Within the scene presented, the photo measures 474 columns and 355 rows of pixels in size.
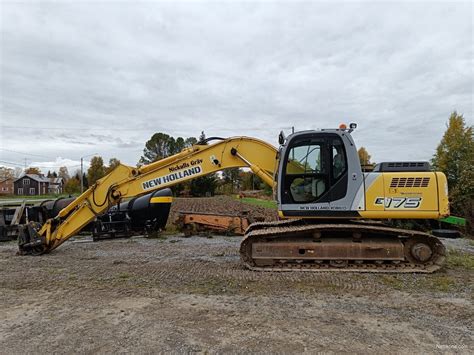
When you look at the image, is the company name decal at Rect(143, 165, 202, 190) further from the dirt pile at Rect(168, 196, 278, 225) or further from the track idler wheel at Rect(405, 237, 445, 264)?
the track idler wheel at Rect(405, 237, 445, 264)

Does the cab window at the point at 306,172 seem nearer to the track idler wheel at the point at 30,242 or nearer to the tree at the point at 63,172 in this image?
the track idler wheel at the point at 30,242

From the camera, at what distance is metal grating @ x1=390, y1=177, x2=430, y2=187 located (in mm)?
6578

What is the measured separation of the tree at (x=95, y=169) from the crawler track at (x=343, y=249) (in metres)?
70.7

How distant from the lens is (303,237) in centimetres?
693

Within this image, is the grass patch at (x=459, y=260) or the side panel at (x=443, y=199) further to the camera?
the grass patch at (x=459, y=260)

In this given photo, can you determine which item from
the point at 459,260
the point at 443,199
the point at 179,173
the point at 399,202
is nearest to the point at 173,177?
the point at 179,173

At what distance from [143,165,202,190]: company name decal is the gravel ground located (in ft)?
6.38

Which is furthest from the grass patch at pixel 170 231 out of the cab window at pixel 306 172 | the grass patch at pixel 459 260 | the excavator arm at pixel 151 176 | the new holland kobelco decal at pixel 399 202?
the grass patch at pixel 459 260

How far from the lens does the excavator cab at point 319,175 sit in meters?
6.70

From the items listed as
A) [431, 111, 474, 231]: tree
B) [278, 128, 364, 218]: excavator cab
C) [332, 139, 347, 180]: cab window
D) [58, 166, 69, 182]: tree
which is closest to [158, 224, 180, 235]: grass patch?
[278, 128, 364, 218]: excavator cab

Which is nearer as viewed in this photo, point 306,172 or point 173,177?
point 306,172

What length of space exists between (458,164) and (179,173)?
55.7ft

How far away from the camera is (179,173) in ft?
26.7

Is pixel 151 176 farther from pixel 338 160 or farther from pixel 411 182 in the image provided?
pixel 411 182
